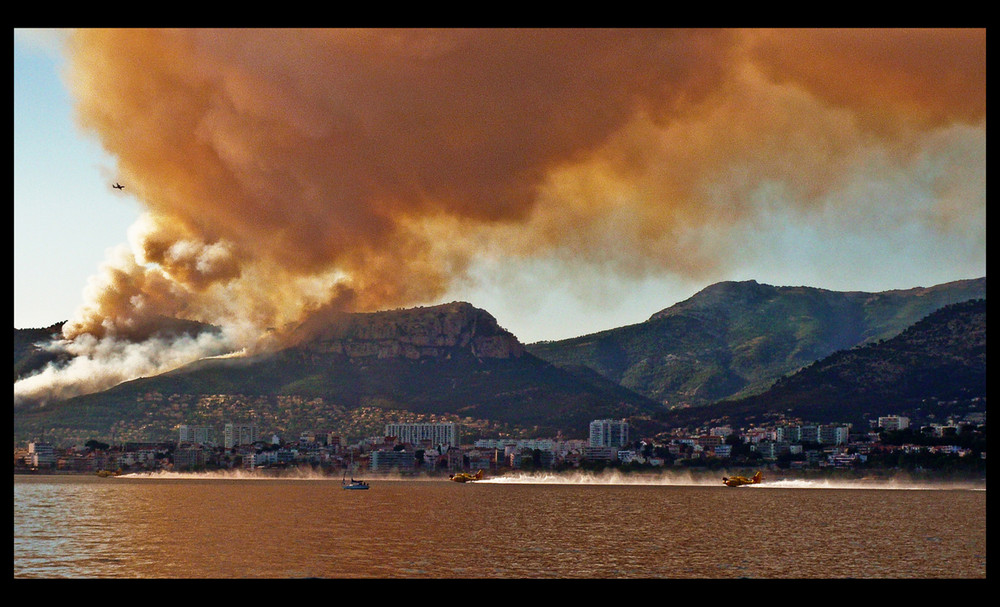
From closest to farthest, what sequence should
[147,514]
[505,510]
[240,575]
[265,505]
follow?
[240,575], [147,514], [505,510], [265,505]

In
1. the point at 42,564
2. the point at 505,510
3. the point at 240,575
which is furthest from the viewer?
the point at 505,510

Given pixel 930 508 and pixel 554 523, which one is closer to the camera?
pixel 554 523
